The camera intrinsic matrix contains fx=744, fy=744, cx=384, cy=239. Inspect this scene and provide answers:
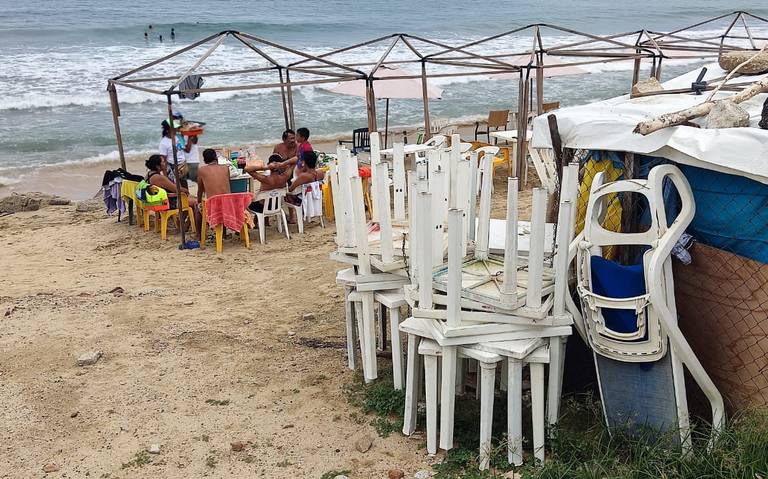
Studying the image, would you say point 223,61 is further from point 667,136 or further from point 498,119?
point 667,136

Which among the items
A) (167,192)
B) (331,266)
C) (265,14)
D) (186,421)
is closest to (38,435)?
(186,421)

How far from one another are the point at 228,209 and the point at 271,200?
22.8 inches

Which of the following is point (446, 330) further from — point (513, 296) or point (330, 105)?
point (330, 105)

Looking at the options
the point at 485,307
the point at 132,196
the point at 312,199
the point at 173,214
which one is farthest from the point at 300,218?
the point at 485,307

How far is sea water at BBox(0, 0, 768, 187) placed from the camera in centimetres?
1969

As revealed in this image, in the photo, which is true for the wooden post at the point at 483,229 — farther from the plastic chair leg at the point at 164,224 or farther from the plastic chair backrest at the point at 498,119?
the plastic chair backrest at the point at 498,119

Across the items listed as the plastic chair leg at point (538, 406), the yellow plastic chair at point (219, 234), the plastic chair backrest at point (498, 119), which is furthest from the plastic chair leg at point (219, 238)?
the plastic chair backrest at point (498, 119)

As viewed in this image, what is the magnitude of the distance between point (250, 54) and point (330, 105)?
10.6 metres

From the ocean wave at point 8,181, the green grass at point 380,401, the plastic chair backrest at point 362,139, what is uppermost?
the plastic chair backrest at point 362,139

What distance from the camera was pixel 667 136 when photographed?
384 cm

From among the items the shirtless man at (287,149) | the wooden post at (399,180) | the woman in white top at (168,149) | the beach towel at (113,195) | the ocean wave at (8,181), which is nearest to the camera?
the wooden post at (399,180)

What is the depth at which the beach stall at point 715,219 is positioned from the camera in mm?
3668

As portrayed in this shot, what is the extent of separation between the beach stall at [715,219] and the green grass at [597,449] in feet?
0.79

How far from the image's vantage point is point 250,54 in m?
32.2
